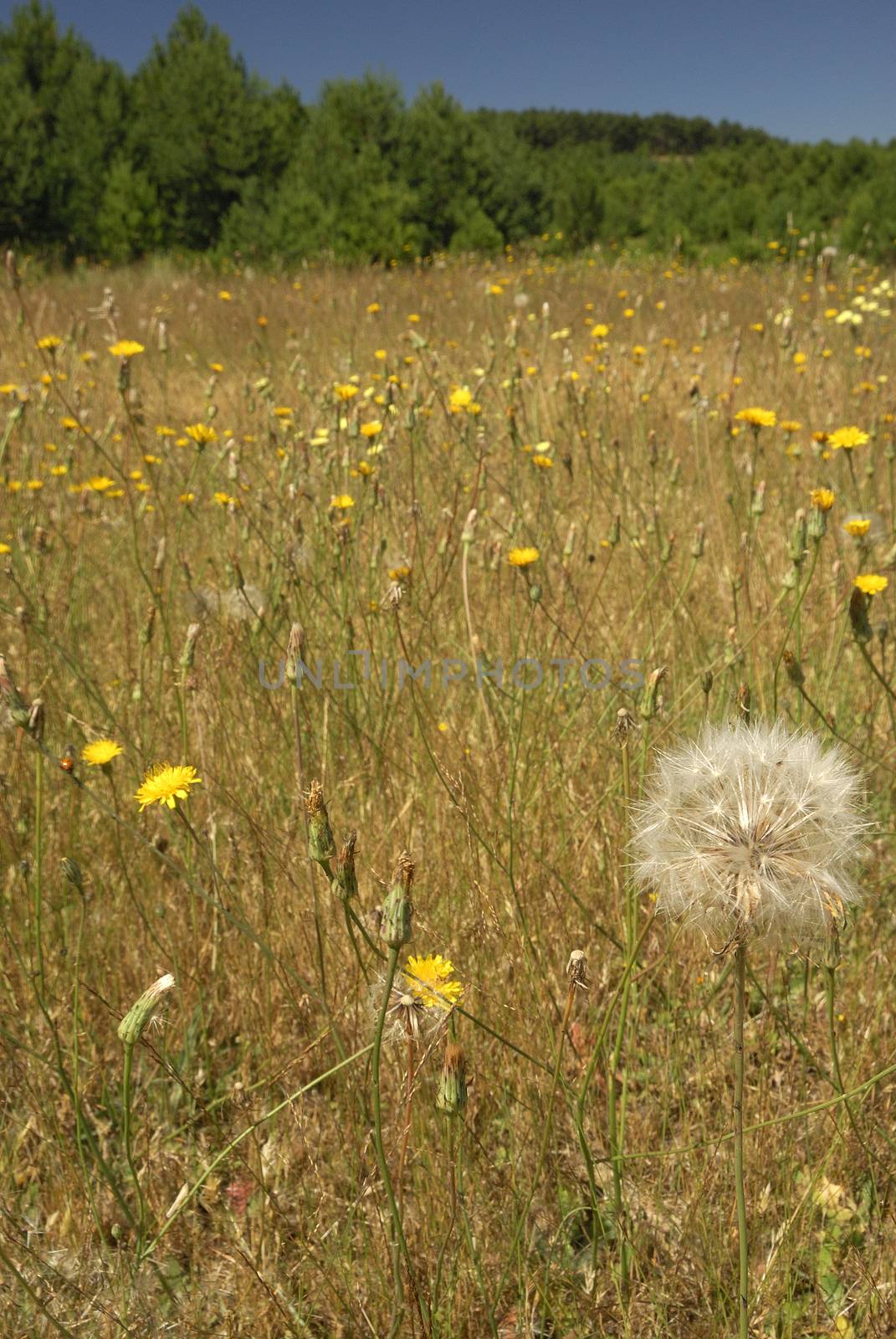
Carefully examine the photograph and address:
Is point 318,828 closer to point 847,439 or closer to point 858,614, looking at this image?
point 858,614

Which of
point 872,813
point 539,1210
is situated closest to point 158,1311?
point 539,1210

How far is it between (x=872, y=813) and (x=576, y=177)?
731 inches

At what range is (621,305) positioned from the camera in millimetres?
7973

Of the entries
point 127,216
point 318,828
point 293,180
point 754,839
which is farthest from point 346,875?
point 127,216

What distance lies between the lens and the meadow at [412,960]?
1.21 m

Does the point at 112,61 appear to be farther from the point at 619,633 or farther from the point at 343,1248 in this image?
the point at 343,1248

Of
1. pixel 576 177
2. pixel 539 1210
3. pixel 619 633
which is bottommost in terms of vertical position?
pixel 539 1210

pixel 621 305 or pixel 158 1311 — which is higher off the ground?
pixel 621 305

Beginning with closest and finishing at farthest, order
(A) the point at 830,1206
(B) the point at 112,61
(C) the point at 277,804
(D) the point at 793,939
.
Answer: (D) the point at 793,939
(A) the point at 830,1206
(C) the point at 277,804
(B) the point at 112,61

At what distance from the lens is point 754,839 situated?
1.00 m

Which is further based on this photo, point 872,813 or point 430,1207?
point 872,813

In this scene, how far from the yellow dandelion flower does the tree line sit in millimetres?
12565

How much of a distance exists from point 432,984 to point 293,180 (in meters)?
15.2

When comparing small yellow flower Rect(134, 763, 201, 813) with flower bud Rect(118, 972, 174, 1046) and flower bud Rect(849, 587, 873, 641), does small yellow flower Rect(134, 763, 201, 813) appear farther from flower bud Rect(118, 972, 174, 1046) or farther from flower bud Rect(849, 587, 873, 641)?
flower bud Rect(849, 587, 873, 641)
